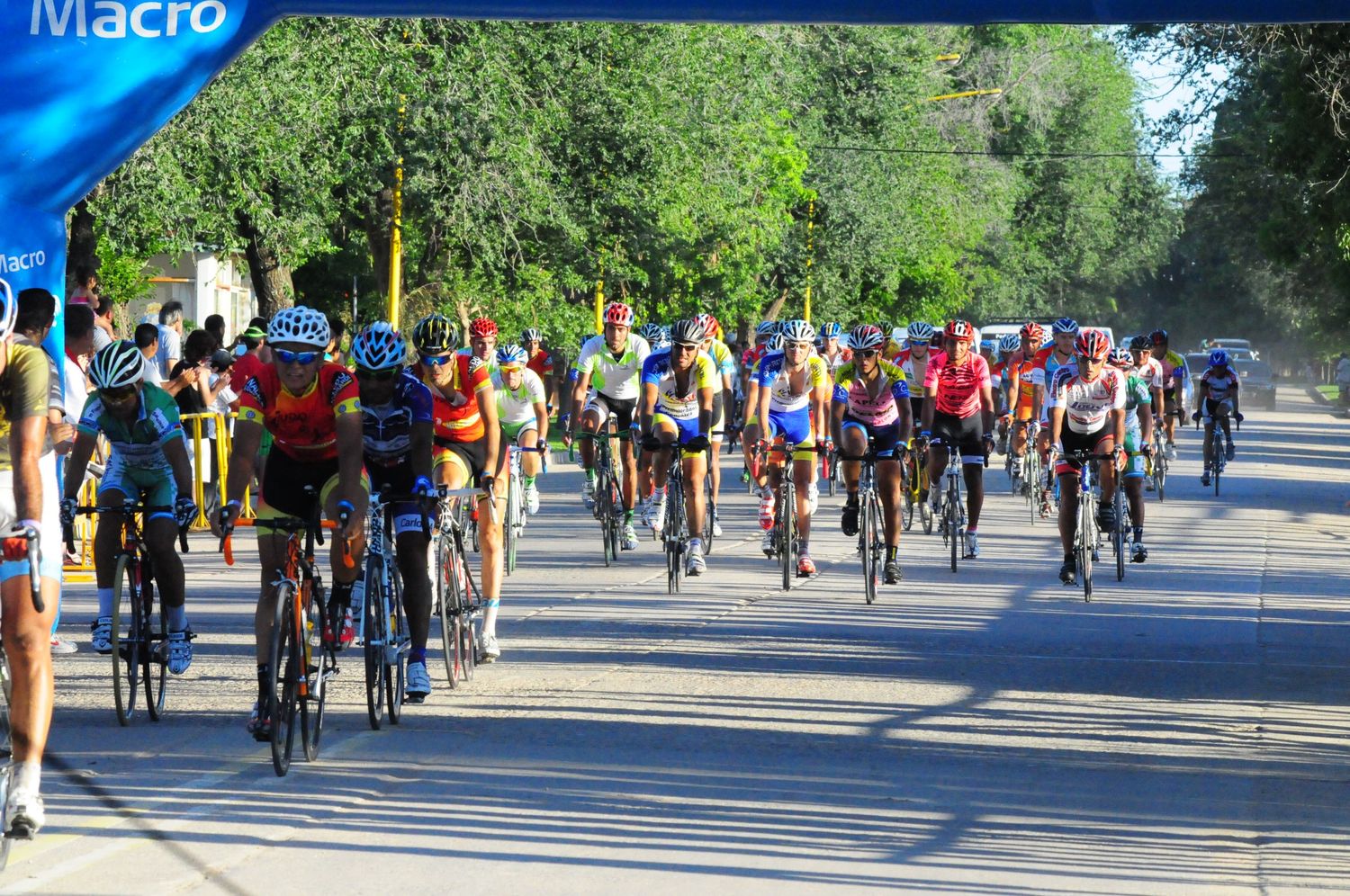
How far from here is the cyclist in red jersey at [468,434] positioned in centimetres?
1039

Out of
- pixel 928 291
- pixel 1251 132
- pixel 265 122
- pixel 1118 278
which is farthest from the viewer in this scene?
pixel 1118 278

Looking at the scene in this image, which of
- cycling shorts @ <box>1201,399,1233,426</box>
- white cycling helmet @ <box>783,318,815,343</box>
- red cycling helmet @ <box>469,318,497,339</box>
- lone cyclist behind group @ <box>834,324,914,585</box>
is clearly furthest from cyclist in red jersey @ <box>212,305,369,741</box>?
cycling shorts @ <box>1201,399,1233,426</box>

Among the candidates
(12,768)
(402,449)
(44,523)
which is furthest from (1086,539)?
(12,768)

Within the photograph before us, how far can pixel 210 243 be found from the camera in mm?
24703

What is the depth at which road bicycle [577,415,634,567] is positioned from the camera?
52.2ft

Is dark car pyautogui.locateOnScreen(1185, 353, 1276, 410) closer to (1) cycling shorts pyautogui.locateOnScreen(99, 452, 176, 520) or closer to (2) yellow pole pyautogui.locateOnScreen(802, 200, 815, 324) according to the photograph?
(2) yellow pole pyautogui.locateOnScreen(802, 200, 815, 324)

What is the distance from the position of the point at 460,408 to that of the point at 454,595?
4.28ft

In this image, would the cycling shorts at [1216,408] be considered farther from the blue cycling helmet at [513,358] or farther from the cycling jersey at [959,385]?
the blue cycling helmet at [513,358]

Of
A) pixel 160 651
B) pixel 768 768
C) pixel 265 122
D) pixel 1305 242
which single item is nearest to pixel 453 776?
pixel 768 768

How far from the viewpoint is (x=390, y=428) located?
9.12 m

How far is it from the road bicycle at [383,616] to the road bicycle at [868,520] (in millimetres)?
5291

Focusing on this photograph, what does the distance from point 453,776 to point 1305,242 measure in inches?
873

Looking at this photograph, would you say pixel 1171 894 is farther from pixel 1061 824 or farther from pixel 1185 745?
pixel 1185 745

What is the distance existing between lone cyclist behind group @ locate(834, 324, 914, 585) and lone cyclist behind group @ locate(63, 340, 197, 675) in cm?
563
